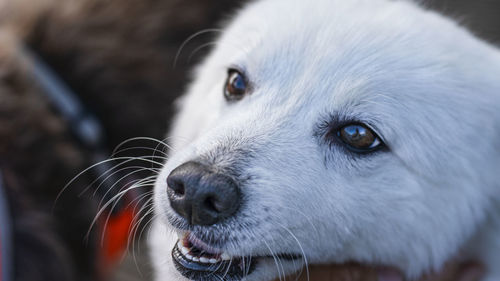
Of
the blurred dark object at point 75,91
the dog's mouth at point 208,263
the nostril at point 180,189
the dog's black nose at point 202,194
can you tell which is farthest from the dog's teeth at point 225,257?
the blurred dark object at point 75,91

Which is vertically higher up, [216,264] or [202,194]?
[202,194]

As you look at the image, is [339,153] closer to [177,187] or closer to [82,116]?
[177,187]

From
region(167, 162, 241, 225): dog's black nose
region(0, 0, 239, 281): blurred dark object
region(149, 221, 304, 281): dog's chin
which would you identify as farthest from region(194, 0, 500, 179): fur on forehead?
region(0, 0, 239, 281): blurred dark object

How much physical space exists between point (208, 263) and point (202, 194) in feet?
1.10

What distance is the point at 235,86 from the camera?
199 cm

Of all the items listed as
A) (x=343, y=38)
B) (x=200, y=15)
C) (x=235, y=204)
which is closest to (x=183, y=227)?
(x=235, y=204)

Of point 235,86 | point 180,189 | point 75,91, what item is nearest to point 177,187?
point 180,189

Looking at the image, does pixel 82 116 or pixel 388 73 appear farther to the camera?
pixel 82 116

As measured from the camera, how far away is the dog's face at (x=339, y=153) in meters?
1.62

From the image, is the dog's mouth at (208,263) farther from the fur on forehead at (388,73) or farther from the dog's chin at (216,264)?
the fur on forehead at (388,73)

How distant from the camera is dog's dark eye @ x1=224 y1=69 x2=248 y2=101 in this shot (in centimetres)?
197

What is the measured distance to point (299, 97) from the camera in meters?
1.77

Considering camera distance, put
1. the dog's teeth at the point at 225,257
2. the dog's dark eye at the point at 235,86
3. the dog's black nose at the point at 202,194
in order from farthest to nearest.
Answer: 1. the dog's dark eye at the point at 235,86
2. the dog's teeth at the point at 225,257
3. the dog's black nose at the point at 202,194

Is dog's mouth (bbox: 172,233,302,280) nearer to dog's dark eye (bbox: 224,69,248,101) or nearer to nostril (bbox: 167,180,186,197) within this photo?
nostril (bbox: 167,180,186,197)
